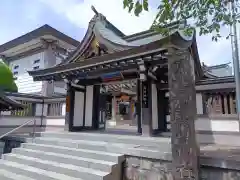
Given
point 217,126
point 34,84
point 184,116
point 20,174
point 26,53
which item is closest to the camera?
point 184,116

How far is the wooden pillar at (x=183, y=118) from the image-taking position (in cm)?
422

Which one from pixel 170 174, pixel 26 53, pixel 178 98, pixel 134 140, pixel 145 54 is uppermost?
pixel 26 53

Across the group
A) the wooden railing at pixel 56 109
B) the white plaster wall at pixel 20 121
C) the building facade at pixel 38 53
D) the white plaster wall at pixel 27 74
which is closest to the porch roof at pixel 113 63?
the wooden railing at pixel 56 109

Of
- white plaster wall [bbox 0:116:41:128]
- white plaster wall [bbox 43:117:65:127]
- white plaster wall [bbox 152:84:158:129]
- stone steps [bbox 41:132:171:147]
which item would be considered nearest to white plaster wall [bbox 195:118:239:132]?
white plaster wall [bbox 152:84:158:129]

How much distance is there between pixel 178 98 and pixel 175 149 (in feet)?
3.77

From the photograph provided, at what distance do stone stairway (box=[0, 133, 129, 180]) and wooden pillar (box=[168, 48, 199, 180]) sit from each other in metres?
1.72

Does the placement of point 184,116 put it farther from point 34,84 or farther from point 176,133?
point 34,84

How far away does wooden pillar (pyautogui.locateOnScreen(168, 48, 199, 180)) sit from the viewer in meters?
4.22

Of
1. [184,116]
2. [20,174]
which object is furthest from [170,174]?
[20,174]

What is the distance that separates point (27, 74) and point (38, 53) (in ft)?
6.94

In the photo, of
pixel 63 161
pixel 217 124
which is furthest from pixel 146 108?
pixel 63 161

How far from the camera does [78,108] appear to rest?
10.1 metres

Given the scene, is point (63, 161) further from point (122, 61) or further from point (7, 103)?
point (7, 103)

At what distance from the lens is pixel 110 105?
69.9ft
